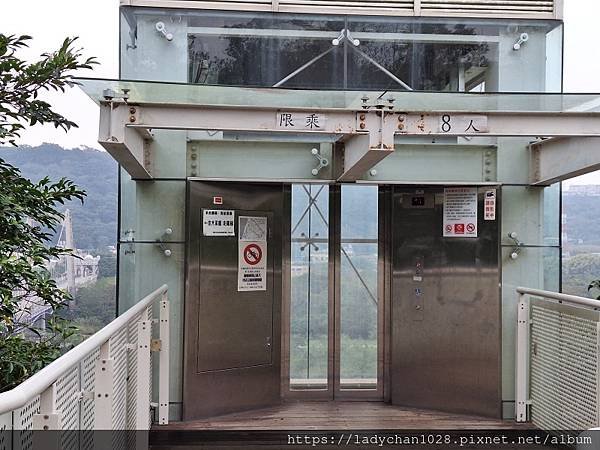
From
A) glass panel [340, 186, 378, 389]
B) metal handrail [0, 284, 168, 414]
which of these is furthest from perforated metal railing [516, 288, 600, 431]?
metal handrail [0, 284, 168, 414]

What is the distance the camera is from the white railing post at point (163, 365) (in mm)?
5820

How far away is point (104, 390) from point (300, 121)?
2445 mm

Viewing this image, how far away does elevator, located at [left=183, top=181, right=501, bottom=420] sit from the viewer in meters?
6.29

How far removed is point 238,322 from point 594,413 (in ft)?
10.3

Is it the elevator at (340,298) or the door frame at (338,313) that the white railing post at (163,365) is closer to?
the elevator at (340,298)

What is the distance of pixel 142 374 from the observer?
439cm

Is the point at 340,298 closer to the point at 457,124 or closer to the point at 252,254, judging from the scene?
the point at 252,254

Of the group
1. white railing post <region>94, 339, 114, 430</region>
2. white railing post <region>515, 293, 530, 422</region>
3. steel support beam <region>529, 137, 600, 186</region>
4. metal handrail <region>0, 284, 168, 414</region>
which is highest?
steel support beam <region>529, 137, 600, 186</region>

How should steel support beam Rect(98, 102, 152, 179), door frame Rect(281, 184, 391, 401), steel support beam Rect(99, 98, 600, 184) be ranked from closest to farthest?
steel support beam Rect(98, 102, 152, 179) < steel support beam Rect(99, 98, 600, 184) < door frame Rect(281, 184, 391, 401)

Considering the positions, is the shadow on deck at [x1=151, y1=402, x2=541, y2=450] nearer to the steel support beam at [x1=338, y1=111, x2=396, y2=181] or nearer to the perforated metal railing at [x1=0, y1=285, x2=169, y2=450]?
the perforated metal railing at [x1=0, y1=285, x2=169, y2=450]

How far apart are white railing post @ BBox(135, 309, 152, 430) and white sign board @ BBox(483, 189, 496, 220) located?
341 centimetres

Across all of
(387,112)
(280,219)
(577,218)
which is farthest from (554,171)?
(577,218)

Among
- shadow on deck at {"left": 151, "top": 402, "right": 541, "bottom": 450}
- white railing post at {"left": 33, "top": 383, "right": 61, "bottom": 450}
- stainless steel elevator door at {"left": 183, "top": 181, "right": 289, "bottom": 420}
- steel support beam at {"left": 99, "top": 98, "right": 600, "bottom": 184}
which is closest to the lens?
white railing post at {"left": 33, "top": 383, "right": 61, "bottom": 450}

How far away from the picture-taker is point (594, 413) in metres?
4.93
